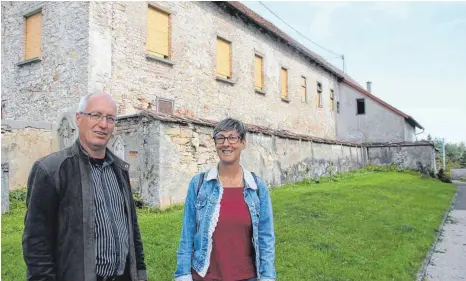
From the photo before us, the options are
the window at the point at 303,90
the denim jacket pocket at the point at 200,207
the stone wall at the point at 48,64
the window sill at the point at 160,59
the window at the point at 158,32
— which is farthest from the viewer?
the window at the point at 303,90

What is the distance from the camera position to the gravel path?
5047 millimetres

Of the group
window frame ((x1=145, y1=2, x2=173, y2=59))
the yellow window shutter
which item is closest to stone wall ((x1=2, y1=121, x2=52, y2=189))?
the yellow window shutter

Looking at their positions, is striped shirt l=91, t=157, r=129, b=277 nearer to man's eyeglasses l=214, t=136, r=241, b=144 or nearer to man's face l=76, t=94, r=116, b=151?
man's face l=76, t=94, r=116, b=151

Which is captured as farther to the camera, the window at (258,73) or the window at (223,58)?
the window at (258,73)

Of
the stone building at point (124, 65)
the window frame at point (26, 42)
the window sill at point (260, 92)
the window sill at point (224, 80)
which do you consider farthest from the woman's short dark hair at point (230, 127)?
the window sill at point (260, 92)

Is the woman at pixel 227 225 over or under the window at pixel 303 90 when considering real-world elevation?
under

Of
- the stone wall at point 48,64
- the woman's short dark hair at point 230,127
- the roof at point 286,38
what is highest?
the roof at point 286,38

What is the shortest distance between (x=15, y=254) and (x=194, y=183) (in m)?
3.86

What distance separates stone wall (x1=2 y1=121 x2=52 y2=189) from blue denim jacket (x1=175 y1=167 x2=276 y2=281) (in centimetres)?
750

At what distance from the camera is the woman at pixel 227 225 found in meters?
2.49

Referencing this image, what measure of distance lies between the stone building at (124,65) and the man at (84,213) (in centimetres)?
639

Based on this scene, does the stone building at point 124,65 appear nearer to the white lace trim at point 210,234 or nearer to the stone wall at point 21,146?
the stone wall at point 21,146

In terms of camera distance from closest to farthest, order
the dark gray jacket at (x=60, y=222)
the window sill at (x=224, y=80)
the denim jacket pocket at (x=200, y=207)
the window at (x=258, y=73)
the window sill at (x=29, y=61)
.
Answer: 1. the dark gray jacket at (x=60, y=222)
2. the denim jacket pocket at (x=200, y=207)
3. the window sill at (x=29, y=61)
4. the window sill at (x=224, y=80)
5. the window at (x=258, y=73)

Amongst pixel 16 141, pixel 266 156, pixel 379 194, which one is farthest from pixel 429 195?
pixel 16 141
